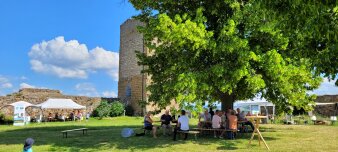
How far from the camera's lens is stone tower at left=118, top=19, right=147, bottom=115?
40.9 m

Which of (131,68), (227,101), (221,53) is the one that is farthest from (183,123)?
(131,68)

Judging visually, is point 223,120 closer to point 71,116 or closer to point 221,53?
point 221,53

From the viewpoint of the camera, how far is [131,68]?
43.4 meters

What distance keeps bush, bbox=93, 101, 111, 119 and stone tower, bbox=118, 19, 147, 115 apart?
3.57 m

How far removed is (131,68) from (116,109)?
6.91 metres

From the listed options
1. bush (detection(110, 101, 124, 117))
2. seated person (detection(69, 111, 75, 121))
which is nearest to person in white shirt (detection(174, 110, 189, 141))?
seated person (detection(69, 111, 75, 121))

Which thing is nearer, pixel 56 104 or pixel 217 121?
pixel 217 121

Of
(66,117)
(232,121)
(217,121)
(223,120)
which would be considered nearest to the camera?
(232,121)

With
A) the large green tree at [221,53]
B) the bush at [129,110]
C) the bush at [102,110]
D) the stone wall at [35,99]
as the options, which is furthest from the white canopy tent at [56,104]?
the large green tree at [221,53]

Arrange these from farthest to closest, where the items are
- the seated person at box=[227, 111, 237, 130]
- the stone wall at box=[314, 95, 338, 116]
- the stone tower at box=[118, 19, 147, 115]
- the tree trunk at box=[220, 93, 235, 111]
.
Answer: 1. the stone tower at box=[118, 19, 147, 115]
2. the stone wall at box=[314, 95, 338, 116]
3. the tree trunk at box=[220, 93, 235, 111]
4. the seated person at box=[227, 111, 237, 130]

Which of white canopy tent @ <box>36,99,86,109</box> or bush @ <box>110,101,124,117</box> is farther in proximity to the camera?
bush @ <box>110,101,124,117</box>

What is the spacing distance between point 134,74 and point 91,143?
2827cm

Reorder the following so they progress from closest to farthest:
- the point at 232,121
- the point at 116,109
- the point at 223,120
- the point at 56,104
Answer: the point at 232,121
the point at 223,120
the point at 56,104
the point at 116,109

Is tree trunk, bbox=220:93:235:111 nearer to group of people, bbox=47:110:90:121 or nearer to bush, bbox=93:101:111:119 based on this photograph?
group of people, bbox=47:110:90:121
